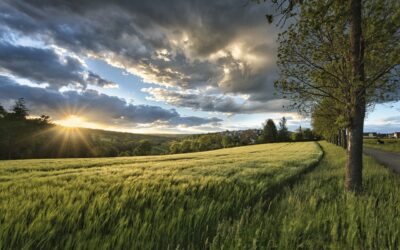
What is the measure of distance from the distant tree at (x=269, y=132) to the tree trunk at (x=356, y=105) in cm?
12700

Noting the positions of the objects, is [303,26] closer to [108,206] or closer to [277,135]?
[108,206]

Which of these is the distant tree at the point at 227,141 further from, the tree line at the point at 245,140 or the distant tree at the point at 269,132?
the distant tree at the point at 269,132

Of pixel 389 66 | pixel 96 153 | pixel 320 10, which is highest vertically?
pixel 320 10

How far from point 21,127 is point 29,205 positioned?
10429 cm

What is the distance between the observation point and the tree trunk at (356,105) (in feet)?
26.0

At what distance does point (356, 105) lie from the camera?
26.4ft

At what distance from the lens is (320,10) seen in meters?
7.35

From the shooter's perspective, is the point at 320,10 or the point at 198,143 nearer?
the point at 320,10

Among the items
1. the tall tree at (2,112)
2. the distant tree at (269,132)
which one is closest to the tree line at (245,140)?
the distant tree at (269,132)

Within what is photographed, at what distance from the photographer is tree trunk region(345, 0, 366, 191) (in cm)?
793

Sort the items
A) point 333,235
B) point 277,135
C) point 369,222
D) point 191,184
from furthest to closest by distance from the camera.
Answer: point 277,135 < point 191,184 < point 369,222 < point 333,235

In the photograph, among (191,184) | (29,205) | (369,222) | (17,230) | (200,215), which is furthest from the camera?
(191,184)

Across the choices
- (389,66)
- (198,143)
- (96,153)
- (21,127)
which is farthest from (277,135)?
(389,66)

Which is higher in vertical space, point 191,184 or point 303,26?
point 303,26
